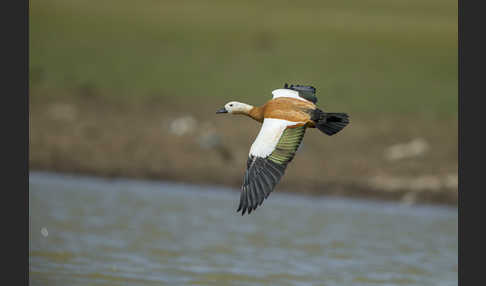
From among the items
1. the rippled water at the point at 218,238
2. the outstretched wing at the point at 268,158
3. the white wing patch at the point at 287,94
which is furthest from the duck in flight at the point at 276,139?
the rippled water at the point at 218,238

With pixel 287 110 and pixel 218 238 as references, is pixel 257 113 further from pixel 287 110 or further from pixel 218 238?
pixel 218 238

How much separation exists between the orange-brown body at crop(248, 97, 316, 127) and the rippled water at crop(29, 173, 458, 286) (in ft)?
7.96

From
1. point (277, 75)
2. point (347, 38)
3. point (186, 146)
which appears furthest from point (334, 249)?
point (347, 38)

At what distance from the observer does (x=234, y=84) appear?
918 inches

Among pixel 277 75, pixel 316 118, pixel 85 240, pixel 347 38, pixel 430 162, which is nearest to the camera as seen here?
pixel 316 118

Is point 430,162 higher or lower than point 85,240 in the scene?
higher

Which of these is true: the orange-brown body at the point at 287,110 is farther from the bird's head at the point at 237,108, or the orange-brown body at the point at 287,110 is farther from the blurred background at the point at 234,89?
the blurred background at the point at 234,89

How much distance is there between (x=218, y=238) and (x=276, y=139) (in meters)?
5.27

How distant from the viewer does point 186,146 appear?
19.0m

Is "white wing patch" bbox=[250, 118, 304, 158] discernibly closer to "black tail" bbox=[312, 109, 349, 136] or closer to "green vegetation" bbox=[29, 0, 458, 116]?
"black tail" bbox=[312, 109, 349, 136]

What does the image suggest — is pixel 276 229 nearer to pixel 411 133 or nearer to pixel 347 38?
pixel 411 133

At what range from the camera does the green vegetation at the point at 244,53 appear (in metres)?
22.9

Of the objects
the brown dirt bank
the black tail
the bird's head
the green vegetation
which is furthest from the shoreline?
the black tail

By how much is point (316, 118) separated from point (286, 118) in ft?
0.92
